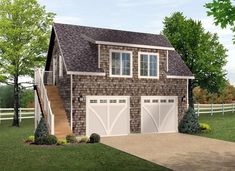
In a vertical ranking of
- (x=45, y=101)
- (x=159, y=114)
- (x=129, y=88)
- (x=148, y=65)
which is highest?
(x=148, y=65)

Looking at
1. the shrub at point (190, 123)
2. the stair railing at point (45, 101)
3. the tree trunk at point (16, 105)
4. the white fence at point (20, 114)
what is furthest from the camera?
the white fence at point (20, 114)

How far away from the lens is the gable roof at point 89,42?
22.2 m

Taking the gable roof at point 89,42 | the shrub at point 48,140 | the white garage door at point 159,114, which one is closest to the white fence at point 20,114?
the gable roof at point 89,42

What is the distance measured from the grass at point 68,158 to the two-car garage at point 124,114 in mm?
4088

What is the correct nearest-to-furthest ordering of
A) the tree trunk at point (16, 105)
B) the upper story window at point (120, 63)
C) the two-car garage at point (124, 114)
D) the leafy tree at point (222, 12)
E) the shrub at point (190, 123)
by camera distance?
the leafy tree at point (222, 12), the two-car garage at point (124, 114), the upper story window at point (120, 63), the shrub at point (190, 123), the tree trunk at point (16, 105)

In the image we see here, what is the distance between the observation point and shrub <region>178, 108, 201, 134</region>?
23.5m

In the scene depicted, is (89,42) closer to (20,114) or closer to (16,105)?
(16,105)

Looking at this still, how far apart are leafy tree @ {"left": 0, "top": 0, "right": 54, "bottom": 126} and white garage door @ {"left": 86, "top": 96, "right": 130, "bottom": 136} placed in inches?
504

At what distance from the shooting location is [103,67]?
2269 centimetres

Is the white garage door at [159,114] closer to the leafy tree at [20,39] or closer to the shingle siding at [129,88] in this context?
the shingle siding at [129,88]

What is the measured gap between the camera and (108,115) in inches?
888

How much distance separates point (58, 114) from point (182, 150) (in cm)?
873

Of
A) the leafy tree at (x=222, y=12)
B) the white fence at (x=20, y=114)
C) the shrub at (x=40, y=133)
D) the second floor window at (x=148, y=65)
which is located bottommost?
the white fence at (x=20, y=114)

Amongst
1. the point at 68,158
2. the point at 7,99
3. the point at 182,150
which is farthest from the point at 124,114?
the point at 7,99
